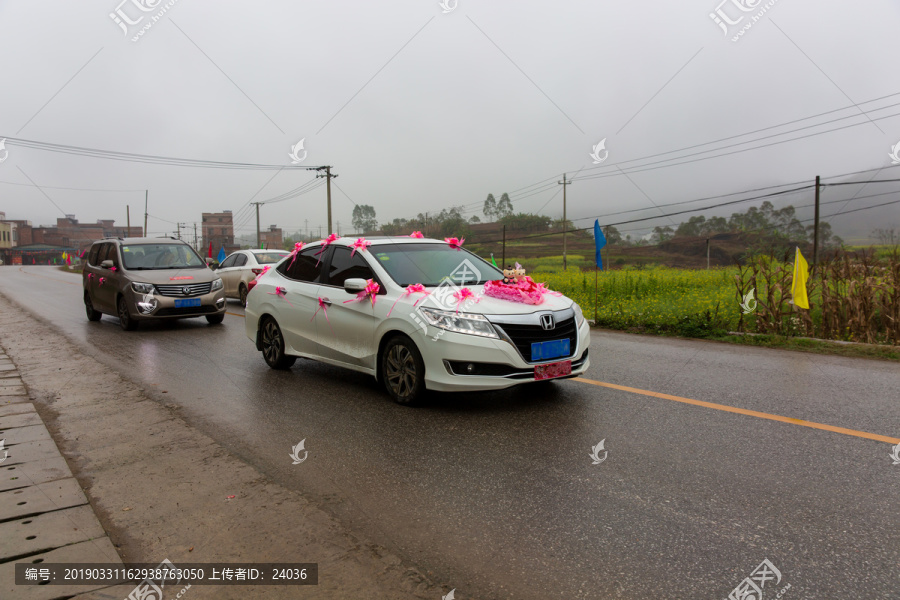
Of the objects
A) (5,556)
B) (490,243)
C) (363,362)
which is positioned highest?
(490,243)

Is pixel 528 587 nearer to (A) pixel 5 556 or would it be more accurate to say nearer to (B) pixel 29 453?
(A) pixel 5 556

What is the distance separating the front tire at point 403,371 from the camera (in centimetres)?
549

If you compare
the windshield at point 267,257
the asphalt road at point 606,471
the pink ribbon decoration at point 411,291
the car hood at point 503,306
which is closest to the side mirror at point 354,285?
the pink ribbon decoration at point 411,291

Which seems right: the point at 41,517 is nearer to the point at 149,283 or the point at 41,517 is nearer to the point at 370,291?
the point at 370,291

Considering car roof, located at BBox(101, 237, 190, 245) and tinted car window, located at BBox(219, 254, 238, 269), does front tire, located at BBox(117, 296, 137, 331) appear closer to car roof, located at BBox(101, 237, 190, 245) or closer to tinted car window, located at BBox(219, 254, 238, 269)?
car roof, located at BBox(101, 237, 190, 245)

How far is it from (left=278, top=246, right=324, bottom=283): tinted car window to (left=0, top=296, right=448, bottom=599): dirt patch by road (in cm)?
209

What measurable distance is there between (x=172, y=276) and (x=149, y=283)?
50cm

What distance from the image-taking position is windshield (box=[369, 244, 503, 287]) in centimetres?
610

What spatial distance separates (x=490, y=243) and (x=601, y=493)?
181ft

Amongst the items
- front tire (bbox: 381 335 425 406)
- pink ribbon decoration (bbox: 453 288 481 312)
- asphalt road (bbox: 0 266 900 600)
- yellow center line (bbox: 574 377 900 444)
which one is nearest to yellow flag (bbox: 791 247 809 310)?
asphalt road (bbox: 0 266 900 600)

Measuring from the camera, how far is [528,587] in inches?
104

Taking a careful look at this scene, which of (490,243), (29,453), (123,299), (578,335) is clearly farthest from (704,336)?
(490,243)

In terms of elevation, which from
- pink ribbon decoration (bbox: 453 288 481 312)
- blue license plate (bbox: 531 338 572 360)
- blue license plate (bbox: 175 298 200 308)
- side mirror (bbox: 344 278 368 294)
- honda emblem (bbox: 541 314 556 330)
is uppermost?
side mirror (bbox: 344 278 368 294)

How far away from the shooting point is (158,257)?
40.9ft
